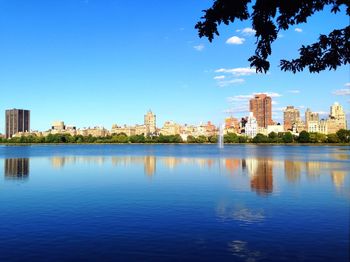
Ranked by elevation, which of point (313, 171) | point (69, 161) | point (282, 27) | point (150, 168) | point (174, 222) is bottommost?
point (174, 222)

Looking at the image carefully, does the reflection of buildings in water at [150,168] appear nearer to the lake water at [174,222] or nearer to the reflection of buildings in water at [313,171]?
the lake water at [174,222]

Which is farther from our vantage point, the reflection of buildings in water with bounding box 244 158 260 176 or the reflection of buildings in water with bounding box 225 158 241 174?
the reflection of buildings in water with bounding box 225 158 241 174

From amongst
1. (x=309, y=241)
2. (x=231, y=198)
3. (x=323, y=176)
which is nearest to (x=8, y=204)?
(x=231, y=198)

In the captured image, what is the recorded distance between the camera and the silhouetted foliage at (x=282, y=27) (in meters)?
8.25

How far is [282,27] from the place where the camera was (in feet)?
28.9

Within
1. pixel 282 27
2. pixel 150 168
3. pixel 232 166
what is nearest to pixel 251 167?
pixel 232 166

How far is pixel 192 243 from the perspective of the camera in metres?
17.3

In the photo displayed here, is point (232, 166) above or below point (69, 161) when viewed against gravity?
below

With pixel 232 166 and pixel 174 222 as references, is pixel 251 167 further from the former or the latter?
pixel 174 222

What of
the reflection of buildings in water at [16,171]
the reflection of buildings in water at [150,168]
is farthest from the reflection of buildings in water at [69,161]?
the reflection of buildings in water at [150,168]

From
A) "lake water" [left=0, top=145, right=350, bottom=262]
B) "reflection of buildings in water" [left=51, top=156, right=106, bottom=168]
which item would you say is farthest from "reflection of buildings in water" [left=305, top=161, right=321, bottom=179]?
"reflection of buildings in water" [left=51, top=156, right=106, bottom=168]

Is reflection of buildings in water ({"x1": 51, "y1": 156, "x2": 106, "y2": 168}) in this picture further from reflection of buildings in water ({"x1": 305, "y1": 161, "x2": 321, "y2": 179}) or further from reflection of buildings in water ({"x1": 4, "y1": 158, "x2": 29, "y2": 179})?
reflection of buildings in water ({"x1": 305, "y1": 161, "x2": 321, "y2": 179})

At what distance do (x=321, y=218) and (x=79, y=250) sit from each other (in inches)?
533

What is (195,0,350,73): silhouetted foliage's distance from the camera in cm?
825
